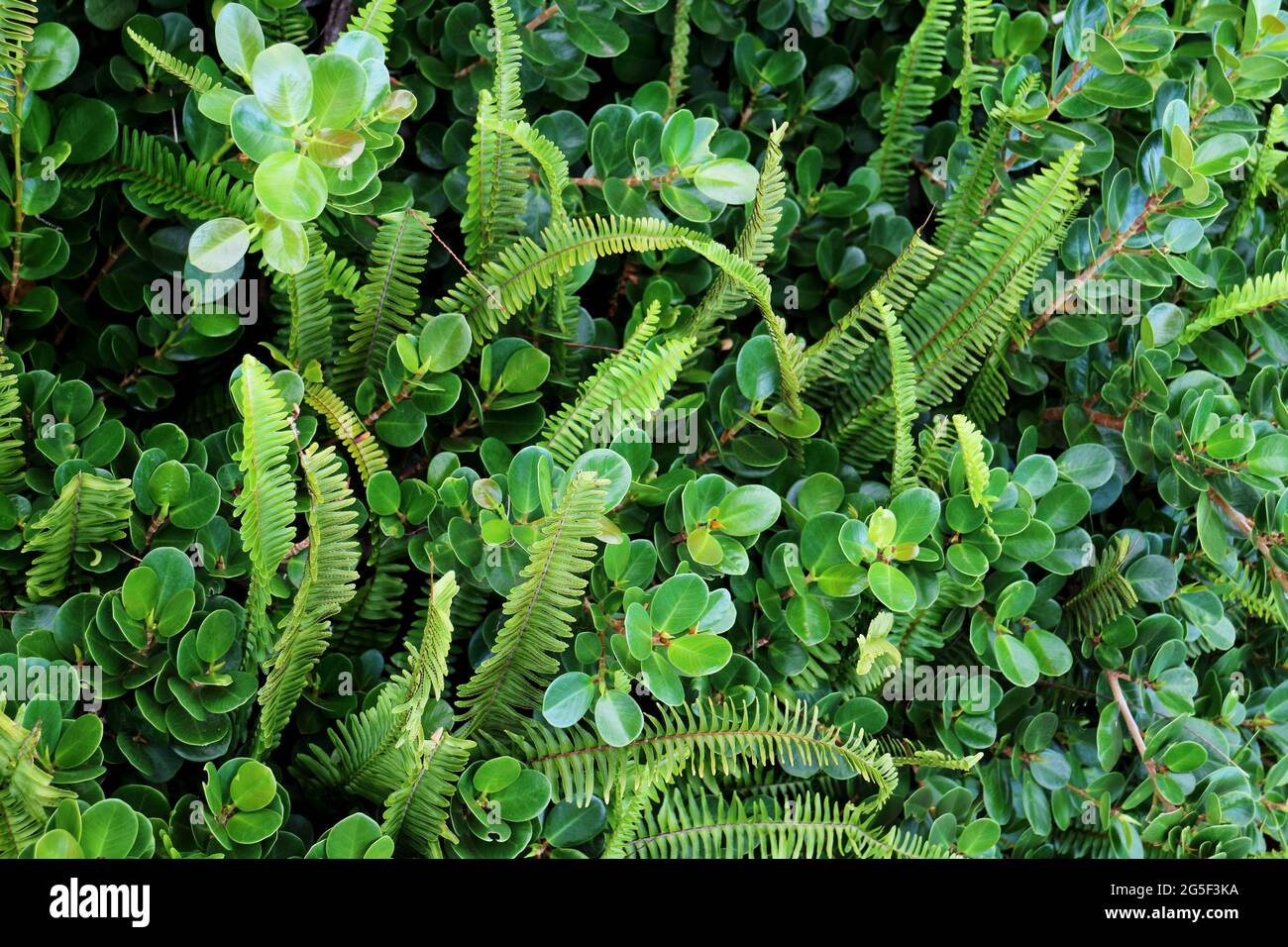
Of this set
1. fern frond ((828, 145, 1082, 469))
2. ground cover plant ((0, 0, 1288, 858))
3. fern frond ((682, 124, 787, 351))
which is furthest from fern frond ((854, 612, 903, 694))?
fern frond ((682, 124, 787, 351))

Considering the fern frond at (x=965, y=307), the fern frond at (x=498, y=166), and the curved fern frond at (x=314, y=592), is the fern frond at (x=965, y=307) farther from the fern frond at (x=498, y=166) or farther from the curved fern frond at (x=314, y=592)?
the curved fern frond at (x=314, y=592)

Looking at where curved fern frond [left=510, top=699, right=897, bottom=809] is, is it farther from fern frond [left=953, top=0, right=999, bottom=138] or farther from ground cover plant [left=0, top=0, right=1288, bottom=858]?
fern frond [left=953, top=0, right=999, bottom=138]

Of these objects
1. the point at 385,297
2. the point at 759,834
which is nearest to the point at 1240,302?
the point at 759,834

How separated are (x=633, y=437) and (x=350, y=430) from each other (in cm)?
31

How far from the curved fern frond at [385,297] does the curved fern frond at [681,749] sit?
466 mm

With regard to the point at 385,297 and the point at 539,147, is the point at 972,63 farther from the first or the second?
the point at 385,297

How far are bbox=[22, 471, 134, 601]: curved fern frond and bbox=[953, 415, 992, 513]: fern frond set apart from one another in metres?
0.88

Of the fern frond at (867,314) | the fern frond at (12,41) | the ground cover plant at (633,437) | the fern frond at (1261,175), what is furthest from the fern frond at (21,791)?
the fern frond at (1261,175)

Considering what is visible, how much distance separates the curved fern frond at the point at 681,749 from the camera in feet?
3.58

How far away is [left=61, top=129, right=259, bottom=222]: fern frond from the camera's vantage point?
1219 mm

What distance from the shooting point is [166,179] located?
1.24 metres

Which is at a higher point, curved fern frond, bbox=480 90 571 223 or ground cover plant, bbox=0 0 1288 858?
curved fern frond, bbox=480 90 571 223

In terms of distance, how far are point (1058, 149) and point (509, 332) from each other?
768 millimetres

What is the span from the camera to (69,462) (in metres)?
1.11
